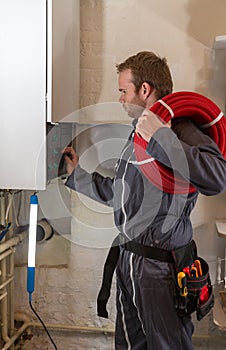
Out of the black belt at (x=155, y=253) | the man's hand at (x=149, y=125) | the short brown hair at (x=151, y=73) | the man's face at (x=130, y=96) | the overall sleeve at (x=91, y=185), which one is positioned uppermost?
the short brown hair at (x=151, y=73)

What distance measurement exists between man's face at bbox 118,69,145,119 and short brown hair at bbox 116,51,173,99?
17 mm

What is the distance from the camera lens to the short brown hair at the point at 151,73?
1726 millimetres

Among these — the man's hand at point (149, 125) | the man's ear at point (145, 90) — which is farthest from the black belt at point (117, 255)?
the man's ear at point (145, 90)

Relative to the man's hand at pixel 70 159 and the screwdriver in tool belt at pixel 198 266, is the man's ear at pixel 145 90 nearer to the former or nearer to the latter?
the man's hand at pixel 70 159

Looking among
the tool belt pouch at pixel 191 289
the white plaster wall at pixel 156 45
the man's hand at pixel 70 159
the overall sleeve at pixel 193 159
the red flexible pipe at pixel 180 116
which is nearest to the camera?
the overall sleeve at pixel 193 159

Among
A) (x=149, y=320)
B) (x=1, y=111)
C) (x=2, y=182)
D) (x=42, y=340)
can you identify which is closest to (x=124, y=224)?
(x=149, y=320)

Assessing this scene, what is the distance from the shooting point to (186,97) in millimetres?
1567

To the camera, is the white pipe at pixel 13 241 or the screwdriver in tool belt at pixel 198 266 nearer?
the screwdriver in tool belt at pixel 198 266

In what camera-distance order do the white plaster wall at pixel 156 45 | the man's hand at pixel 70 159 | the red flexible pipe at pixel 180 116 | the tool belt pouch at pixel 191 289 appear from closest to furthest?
the red flexible pipe at pixel 180 116, the tool belt pouch at pixel 191 289, the man's hand at pixel 70 159, the white plaster wall at pixel 156 45

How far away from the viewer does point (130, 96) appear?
1.75 m

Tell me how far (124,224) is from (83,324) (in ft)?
2.51

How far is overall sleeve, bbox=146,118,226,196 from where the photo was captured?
143cm

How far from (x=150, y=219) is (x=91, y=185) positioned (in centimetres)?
40

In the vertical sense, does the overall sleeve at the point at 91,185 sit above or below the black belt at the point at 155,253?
above
